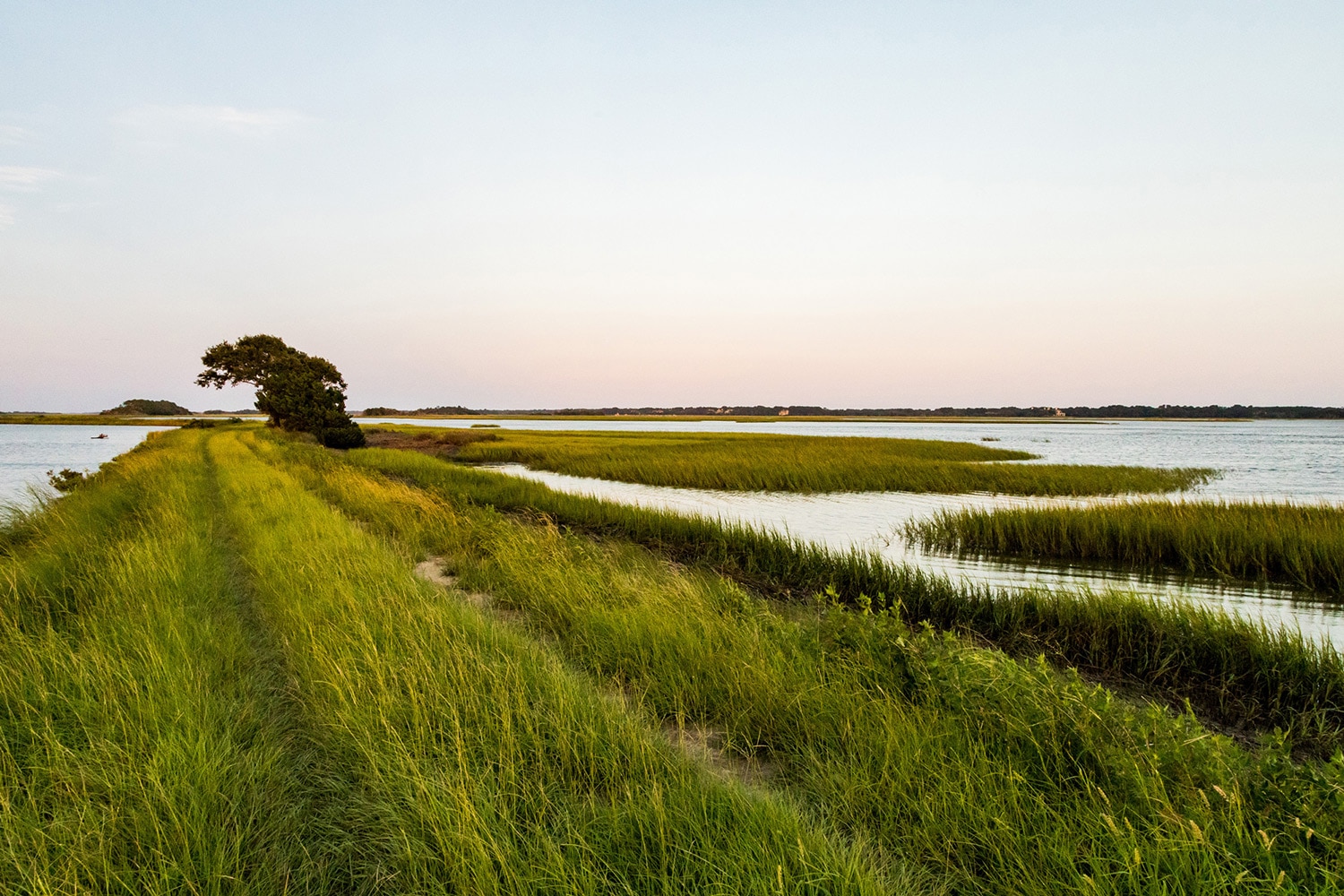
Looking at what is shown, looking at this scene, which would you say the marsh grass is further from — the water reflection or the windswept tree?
the windswept tree

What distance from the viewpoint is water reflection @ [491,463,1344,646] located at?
10117 mm

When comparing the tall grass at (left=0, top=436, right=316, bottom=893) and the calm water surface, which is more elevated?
the tall grass at (left=0, top=436, right=316, bottom=893)

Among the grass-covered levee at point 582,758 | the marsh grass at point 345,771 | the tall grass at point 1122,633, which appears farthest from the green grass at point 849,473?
the marsh grass at point 345,771

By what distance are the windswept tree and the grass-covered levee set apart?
44786 mm

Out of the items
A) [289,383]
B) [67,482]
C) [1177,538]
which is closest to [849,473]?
[1177,538]

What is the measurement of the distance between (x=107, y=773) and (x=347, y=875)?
54.9 inches

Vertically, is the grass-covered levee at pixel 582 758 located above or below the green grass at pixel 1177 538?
above

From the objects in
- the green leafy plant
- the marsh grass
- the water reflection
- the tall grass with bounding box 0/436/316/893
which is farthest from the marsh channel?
the green leafy plant

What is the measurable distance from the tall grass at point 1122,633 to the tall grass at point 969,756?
1201 mm

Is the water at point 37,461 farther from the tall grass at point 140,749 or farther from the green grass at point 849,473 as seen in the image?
the green grass at point 849,473

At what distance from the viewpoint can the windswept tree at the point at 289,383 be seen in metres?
48.3

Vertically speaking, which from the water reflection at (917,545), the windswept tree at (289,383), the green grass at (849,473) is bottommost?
the water reflection at (917,545)

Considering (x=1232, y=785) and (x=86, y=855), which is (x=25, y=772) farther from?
(x=1232, y=785)

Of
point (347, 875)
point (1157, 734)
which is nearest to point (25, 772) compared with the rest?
point (347, 875)
